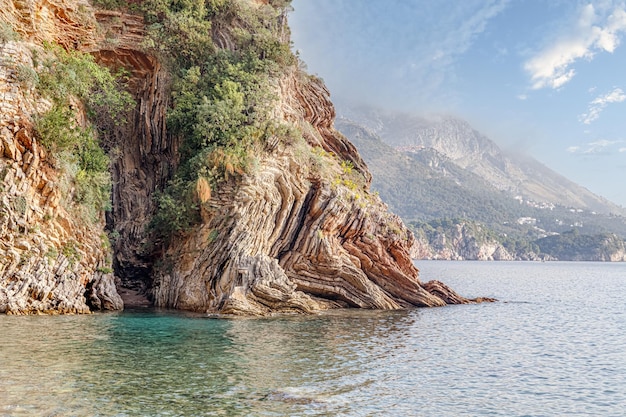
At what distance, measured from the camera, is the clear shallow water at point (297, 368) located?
476 inches

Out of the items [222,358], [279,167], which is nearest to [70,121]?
[279,167]

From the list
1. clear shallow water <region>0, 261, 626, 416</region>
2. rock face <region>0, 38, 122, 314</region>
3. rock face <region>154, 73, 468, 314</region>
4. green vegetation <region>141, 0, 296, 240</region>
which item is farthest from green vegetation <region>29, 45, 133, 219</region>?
clear shallow water <region>0, 261, 626, 416</region>

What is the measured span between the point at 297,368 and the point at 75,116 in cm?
2044

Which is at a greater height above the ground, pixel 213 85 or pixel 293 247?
pixel 213 85

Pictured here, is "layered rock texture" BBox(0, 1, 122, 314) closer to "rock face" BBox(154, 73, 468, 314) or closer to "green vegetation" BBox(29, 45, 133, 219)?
"green vegetation" BBox(29, 45, 133, 219)

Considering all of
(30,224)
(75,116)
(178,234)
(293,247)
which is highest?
(75,116)

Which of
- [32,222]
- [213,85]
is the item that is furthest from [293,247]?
[32,222]

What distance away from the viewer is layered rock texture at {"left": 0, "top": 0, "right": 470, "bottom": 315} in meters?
24.0

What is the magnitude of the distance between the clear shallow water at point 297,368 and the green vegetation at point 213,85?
800 centimetres

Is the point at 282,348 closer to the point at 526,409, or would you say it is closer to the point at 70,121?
the point at 526,409

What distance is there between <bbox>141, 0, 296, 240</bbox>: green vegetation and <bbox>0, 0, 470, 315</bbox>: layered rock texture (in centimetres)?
72

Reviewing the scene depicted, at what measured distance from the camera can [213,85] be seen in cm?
3356

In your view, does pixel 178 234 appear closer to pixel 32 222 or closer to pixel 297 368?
pixel 32 222

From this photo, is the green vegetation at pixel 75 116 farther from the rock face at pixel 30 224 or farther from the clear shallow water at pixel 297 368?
the clear shallow water at pixel 297 368
